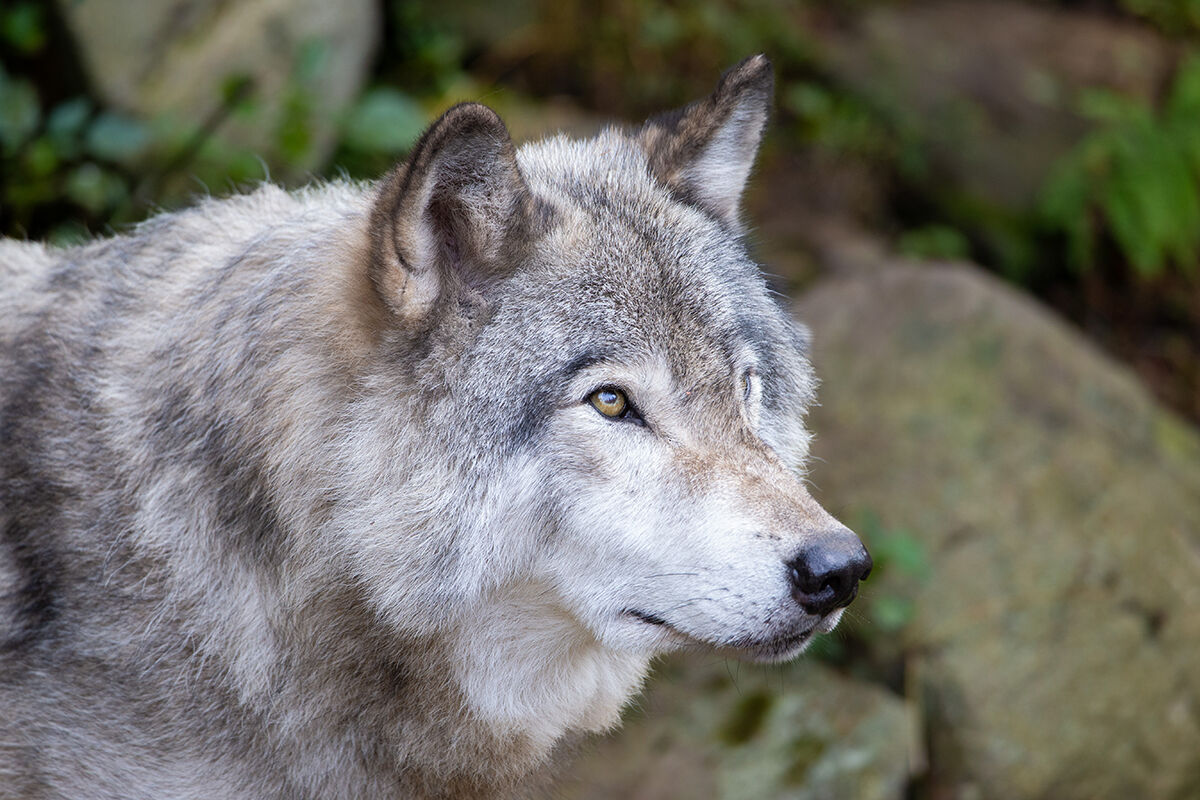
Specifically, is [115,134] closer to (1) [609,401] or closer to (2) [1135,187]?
(1) [609,401]

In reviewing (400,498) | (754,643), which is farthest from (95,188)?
(754,643)

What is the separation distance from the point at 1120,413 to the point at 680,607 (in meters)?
4.75

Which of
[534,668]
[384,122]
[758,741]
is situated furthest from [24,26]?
[758,741]

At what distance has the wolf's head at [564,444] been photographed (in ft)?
9.00

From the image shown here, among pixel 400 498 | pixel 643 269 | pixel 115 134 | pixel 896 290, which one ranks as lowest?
pixel 896 290

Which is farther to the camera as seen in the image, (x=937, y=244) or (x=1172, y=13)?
(x=1172, y=13)

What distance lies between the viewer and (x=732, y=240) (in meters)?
3.43

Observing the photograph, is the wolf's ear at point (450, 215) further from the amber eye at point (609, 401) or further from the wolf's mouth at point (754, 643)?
the wolf's mouth at point (754, 643)

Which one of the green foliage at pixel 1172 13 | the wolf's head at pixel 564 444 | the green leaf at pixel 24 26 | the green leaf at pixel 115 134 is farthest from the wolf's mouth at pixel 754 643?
the green foliage at pixel 1172 13

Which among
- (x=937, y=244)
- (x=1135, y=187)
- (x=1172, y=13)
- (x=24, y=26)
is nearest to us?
(x=24, y=26)

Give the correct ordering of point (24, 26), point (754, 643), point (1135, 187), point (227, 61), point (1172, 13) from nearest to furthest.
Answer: point (754, 643) → point (24, 26) → point (227, 61) → point (1135, 187) → point (1172, 13)

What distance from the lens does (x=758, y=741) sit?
505 centimetres

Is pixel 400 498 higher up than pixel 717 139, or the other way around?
pixel 717 139

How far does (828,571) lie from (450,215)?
4.35ft
